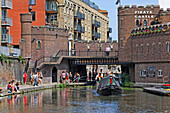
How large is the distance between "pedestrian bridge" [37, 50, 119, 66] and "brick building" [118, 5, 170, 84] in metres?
2.79

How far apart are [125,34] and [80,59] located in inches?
344

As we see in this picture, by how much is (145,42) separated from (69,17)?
1138 inches

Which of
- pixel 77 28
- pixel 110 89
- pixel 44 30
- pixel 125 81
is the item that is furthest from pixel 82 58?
pixel 77 28

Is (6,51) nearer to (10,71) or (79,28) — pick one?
(10,71)

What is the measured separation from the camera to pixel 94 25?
94812 millimetres

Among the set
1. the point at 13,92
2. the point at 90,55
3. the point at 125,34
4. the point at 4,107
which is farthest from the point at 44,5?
the point at 4,107

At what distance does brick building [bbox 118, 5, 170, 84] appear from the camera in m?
50.2

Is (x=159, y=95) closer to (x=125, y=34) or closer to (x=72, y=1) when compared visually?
(x=125, y=34)

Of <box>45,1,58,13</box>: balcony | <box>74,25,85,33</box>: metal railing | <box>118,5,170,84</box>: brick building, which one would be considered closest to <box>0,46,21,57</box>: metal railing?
<box>118,5,170,84</box>: brick building

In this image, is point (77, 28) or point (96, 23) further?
point (96, 23)

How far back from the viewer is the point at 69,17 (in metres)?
79.0

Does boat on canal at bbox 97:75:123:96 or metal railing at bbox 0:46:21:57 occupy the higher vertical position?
metal railing at bbox 0:46:21:57

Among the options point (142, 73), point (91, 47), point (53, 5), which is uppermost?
point (53, 5)

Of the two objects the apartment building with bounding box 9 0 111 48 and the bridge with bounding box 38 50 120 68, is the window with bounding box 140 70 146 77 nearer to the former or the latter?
the bridge with bounding box 38 50 120 68
